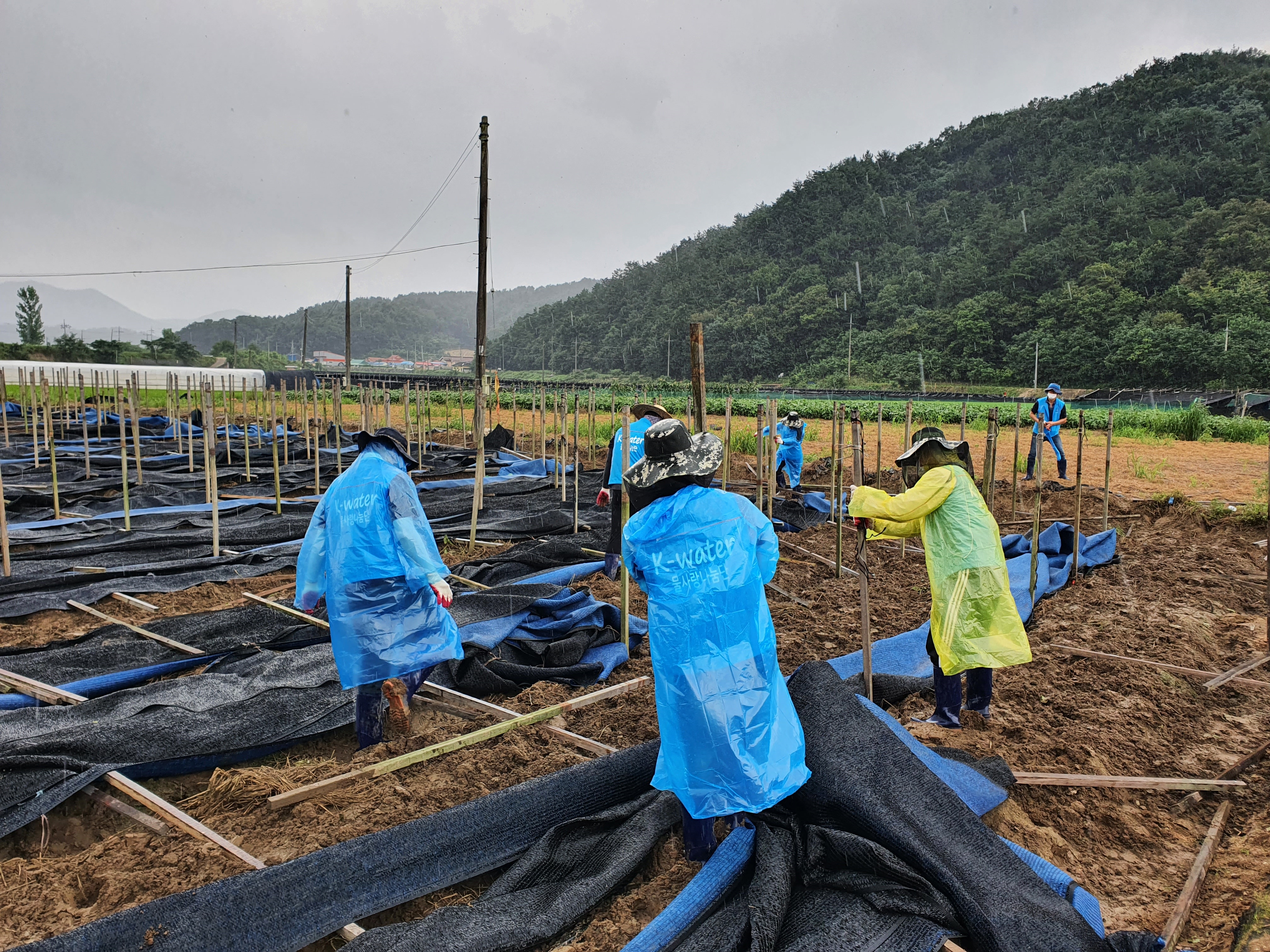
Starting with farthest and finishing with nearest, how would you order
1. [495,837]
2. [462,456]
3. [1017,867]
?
[462,456]
[495,837]
[1017,867]

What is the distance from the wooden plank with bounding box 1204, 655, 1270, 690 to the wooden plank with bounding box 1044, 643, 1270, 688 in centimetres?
3

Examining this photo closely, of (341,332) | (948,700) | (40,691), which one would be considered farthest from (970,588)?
(341,332)

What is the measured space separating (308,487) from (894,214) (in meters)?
58.1

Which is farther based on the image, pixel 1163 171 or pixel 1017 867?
pixel 1163 171

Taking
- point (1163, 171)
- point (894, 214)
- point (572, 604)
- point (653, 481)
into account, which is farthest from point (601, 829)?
point (894, 214)

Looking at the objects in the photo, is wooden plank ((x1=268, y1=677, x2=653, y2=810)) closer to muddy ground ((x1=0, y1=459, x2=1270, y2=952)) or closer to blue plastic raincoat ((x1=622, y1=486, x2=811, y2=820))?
muddy ground ((x1=0, y1=459, x2=1270, y2=952))

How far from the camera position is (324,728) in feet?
12.2

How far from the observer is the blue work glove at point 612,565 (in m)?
6.34

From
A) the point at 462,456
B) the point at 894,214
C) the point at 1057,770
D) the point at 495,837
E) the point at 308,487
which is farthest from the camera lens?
the point at 894,214

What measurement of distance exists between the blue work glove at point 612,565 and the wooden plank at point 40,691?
12.0 ft

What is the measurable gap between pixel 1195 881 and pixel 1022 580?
152 inches

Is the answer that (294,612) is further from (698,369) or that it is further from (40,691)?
(698,369)

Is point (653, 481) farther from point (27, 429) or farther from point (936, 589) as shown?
point (27, 429)

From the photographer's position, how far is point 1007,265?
45062 millimetres
